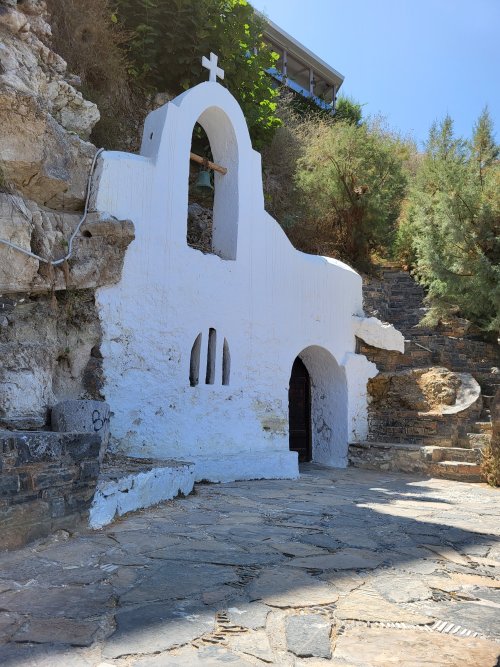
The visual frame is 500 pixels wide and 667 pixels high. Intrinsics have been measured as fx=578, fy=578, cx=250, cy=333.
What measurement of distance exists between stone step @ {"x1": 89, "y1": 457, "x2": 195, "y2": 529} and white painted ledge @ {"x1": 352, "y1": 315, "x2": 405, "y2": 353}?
5.29 meters

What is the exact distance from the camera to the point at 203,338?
25.0 ft

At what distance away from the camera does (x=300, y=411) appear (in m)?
10.3

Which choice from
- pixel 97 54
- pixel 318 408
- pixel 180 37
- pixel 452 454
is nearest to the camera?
pixel 452 454

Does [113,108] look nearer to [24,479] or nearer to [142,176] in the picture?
[142,176]

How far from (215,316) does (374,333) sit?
3804mm

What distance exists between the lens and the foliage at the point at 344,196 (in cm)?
1515

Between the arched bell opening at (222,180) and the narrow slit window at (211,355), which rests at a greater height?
the arched bell opening at (222,180)

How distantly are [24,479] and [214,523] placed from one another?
165cm

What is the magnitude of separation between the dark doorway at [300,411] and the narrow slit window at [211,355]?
2752mm

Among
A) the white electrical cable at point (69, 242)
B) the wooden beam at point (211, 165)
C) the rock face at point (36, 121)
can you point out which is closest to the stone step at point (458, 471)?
the wooden beam at point (211, 165)

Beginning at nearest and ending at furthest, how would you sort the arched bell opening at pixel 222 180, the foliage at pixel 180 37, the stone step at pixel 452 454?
1. the arched bell opening at pixel 222 180
2. the stone step at pixel 452 454
3. the foliage at pixel 180 37

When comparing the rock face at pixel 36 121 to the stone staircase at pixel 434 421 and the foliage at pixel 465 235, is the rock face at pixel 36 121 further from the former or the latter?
the foliage at pixel 465 235

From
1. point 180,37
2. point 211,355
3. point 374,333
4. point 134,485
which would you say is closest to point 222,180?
point 211,355

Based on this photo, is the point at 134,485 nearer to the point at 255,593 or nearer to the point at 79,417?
the point at 79,417
